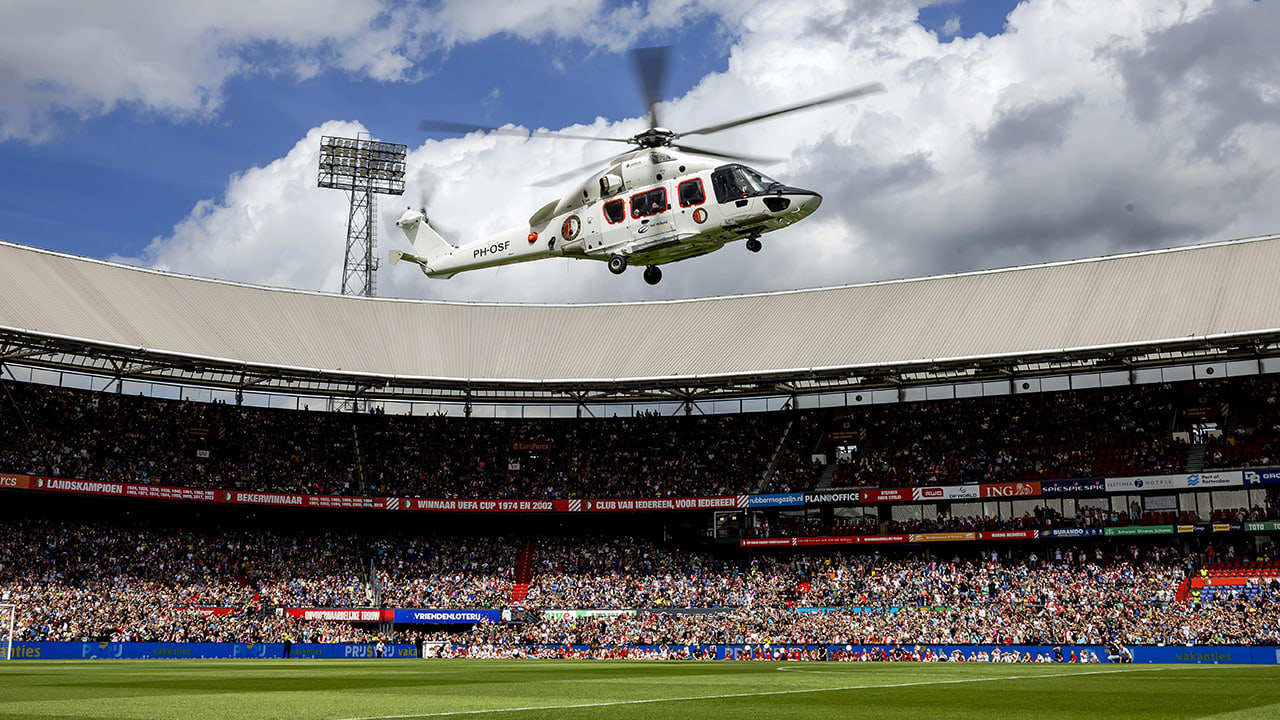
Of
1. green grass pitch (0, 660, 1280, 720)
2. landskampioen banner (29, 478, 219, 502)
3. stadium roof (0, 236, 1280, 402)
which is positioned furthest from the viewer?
stadium roof (0, 236, 1280, 402)

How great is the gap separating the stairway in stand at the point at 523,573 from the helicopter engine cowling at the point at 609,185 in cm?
3395

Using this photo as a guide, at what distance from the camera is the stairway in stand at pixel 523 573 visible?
188 ft

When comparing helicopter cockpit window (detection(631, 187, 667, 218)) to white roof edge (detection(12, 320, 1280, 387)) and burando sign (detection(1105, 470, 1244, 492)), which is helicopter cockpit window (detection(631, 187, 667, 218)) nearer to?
white roof edge (detection(12, 320, 1280, 387))

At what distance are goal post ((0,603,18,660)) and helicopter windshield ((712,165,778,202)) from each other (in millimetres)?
32388

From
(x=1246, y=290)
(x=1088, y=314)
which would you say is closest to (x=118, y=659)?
(x=1088, y=314)

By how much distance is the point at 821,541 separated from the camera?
57750mm

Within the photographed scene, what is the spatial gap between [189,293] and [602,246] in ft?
134

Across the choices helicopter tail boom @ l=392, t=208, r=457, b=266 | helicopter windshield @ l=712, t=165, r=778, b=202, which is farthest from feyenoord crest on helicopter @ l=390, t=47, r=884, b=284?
helicopter tail boom @ l=392, t=208, r=457, b=266

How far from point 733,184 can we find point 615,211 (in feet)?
9.62

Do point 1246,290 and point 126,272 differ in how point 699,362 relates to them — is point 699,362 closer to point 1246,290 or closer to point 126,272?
point 1246,290

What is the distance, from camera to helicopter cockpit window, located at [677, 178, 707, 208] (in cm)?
2633

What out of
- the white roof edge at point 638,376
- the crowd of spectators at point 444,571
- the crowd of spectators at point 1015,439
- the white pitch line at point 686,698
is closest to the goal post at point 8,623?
the white roof edge at point 638,376

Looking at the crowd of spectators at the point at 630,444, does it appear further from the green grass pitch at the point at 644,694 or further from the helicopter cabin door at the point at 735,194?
the helicopter cabin door at the point at 735,194

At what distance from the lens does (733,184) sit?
26.2 meters
